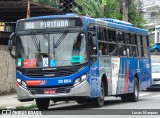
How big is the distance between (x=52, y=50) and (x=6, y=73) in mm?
10068

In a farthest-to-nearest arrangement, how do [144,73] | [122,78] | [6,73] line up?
[6,73] → [144,73] → [122,78]

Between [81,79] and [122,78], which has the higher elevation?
[81,79]

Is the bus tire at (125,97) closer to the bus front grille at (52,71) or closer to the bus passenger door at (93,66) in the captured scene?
the bus passenger door at (93,66)

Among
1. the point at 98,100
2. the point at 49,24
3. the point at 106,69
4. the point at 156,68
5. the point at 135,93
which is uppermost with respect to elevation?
the point at 49,24

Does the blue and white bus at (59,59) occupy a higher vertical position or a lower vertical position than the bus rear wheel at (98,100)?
higher

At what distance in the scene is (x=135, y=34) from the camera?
78.5 ft

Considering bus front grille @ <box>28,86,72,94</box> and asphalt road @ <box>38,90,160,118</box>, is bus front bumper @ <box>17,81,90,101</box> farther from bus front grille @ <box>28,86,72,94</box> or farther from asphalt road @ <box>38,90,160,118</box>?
asphalt road @ <box>38,90,160,118</box>

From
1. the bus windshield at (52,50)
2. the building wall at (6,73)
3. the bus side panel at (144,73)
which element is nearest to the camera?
the bus windshield at (52,50)

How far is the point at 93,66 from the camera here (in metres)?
18.1

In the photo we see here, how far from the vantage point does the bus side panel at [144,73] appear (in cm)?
2460

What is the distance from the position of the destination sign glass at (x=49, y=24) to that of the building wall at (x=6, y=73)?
872 cm

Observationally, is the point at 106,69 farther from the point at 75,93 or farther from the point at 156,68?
the point at 156,68

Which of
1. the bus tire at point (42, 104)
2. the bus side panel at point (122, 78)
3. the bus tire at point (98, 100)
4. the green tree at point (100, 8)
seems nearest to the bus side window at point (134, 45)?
the bus side panel at point (122, 78)

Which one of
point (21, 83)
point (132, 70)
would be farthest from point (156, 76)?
point (21, 83)
